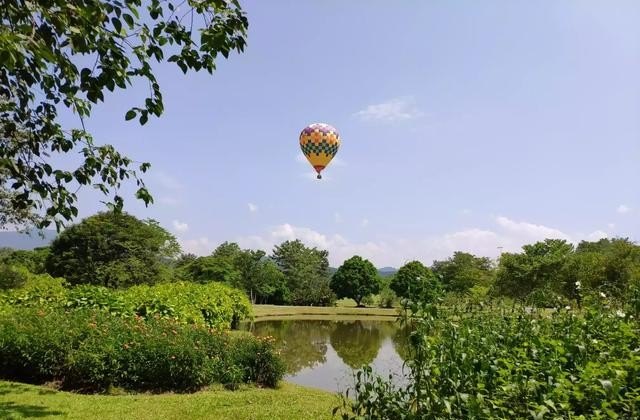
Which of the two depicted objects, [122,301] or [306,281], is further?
[306,281]

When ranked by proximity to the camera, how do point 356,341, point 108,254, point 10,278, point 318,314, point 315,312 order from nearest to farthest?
point 356,341, point 10,278, point 108,254, point 318,314, point 315,312

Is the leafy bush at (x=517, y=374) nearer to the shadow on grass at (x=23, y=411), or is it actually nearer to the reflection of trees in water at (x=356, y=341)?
the shadow on grass at (x=23, y=411)

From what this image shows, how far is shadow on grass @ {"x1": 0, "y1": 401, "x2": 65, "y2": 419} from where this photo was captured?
24.1 ft

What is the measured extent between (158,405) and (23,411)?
82.8 inches

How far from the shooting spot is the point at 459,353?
367 centimetres

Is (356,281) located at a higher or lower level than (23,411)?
higher

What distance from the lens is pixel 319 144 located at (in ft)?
85.8

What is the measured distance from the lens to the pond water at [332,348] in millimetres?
15492

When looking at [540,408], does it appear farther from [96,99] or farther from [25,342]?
[25,342]

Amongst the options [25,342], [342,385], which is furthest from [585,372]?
[342,385]

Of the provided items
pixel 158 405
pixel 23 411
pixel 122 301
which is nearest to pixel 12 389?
pixel 23 411

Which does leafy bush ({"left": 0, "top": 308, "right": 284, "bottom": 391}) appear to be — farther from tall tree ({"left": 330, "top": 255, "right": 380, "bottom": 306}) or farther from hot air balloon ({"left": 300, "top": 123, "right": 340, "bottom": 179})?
tall tree ({"left": 330, "top": 255, "right": 380, "bottom": 306})

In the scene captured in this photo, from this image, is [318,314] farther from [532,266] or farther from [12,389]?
[12,389]

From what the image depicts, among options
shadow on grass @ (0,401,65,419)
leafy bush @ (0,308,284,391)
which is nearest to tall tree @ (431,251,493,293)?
leafy bush @ (0,308,284,391)
